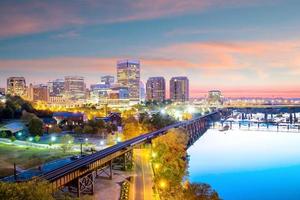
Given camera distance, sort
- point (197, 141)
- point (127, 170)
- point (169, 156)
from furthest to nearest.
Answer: point (197, 141) < point (169, 156) < point (127, 170)

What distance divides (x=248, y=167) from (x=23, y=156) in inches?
2140

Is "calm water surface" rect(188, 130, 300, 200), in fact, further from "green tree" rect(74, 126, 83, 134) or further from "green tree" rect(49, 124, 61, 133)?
"green tree" rect(49, 124, 61, 133)

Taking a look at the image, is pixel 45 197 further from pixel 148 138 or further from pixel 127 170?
pixel 148 138

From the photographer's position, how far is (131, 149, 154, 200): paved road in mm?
45378

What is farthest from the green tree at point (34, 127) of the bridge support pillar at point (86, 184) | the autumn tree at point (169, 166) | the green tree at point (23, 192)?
the green tree at point (23, 192)

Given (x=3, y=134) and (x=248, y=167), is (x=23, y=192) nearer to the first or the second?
(x=3, y=134)

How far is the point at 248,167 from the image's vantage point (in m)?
88.8

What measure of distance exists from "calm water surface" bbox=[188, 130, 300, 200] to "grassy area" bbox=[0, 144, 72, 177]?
29.5 meters

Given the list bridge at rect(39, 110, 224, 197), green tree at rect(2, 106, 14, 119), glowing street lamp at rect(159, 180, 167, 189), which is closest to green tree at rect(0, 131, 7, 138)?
green tree at rect(2, 106, 14, 119)

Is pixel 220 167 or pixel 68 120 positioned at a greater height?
pixel 68 120

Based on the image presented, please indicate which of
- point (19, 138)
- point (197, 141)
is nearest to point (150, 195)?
point (19, 138)

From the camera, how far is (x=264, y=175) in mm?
80250

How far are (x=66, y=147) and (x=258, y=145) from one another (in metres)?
75.0

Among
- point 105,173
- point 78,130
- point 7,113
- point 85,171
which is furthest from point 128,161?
point 7,113
